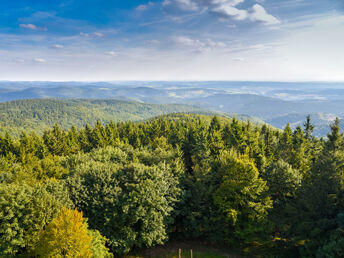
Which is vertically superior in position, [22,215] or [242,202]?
[22,215]

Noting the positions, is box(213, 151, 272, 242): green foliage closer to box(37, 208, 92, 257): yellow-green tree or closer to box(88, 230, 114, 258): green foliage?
box(88, 230, 114, 258): green foliage

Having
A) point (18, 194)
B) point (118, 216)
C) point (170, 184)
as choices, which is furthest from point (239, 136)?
point (18, 194)

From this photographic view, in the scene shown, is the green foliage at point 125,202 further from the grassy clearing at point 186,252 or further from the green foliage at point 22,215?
the green foliage at point 22,215

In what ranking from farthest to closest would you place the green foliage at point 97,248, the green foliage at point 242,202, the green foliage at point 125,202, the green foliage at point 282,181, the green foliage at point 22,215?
the green foliage at point 282,181 → the green foliage at point 242,202 → the green foliage at point 125,202 → the green foliage at point 97,248 → the green foliage at point 22,215

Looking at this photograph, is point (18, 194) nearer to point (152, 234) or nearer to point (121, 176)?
point (121, 176)

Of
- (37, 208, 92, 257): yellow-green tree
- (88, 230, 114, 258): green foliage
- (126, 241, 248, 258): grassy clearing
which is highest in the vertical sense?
(37, 208, 92, 257): yellow-green tree

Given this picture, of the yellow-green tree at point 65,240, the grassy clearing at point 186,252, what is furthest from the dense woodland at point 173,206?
the grassy clearing at point 186,252

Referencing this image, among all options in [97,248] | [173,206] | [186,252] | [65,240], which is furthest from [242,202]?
[65,240]

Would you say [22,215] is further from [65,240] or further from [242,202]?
[242,202]

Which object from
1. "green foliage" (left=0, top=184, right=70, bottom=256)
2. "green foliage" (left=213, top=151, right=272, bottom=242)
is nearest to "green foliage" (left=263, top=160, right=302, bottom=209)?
"green foliage" (left=213, top=151, right=272, bottom=242)

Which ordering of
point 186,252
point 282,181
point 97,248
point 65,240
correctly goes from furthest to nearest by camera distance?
1. point 282,181
2. point 186,252
3. point 97,248
4. point 65,240
